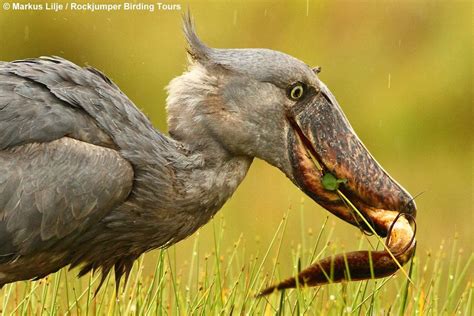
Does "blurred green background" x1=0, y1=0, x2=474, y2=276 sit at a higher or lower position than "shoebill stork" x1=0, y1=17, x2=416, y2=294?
lower

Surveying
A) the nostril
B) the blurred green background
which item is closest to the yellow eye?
the nostril

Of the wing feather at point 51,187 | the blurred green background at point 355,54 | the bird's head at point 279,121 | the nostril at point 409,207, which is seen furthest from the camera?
the blurred green background at point 355,54

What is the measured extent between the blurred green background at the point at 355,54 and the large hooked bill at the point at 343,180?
16.6 ft

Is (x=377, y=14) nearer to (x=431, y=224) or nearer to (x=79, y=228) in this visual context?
(x=431, y=224)

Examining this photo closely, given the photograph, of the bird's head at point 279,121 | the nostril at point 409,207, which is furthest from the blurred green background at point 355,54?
the nostril at point 409,207

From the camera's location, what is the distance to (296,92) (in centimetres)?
523

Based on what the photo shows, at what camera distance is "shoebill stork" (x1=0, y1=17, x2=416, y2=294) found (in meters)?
4.95

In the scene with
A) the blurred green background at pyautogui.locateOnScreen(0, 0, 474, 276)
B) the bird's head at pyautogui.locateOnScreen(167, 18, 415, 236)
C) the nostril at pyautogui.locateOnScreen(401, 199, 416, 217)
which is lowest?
the blurred green background at pyautogui.locateOnScreen(0, 0, 474, 276)

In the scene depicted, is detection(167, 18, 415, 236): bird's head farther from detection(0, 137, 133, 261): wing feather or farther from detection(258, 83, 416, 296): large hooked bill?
detection(0, 137, 133, 261): wing feather

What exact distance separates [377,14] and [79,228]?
21.7 feet

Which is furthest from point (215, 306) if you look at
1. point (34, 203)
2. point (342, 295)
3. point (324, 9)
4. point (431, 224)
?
point (324, 9)

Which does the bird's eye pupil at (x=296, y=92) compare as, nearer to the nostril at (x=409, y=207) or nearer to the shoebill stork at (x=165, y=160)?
the shoebill stork at (x=165, y=160)

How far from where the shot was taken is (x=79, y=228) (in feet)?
16.4

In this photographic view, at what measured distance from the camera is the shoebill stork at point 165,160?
4.95 m
